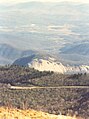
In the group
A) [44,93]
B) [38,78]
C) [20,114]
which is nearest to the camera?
[20,114]

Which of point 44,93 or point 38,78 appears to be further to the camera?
point 38,78

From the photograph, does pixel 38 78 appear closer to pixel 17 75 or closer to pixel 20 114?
pixel 17 75

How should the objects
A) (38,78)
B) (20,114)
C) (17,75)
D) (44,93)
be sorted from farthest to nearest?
1. (17,75)
2. (38,78)
3. (44,93)
4. (20,114)

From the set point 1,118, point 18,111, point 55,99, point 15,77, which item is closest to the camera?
point 1,118

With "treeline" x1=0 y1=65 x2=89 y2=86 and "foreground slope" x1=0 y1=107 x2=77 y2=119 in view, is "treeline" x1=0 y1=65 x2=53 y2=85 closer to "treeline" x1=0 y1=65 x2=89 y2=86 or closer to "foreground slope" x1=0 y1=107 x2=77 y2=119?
"treeline" x1=0 y1=65 x2=89 y2=86

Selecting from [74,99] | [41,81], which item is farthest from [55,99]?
[41,81]

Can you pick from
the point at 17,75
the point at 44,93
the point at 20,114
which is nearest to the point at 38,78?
the point at 17,75

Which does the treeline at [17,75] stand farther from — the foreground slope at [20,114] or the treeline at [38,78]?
the foreground slope at [20,114]

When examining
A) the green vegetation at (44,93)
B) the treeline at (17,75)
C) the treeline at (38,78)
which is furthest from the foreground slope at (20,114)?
the treeline at (17,75)

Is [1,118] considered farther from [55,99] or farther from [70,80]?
[70,80]

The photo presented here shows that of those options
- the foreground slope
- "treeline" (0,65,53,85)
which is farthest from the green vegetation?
the foreground slope

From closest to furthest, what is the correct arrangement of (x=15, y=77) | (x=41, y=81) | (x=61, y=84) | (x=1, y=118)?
(x=1, y=118), (x=61, y=84), (x=41, y=81), (x=15, y=77)
